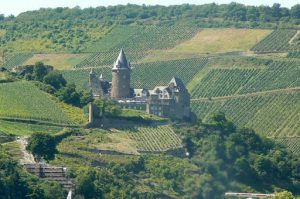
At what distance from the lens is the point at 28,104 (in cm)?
10644

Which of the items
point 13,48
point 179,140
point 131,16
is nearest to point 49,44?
point 13,48

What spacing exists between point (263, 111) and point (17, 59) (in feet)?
82.5

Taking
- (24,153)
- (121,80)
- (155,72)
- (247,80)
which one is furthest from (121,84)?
(24,153)

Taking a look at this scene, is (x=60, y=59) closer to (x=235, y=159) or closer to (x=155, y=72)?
(x=155, y=72)

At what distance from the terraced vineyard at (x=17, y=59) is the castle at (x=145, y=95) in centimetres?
1768

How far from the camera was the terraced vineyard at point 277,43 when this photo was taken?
140 metres

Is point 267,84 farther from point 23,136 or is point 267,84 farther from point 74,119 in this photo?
point 23,136

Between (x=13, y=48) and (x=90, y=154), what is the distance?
4837cm

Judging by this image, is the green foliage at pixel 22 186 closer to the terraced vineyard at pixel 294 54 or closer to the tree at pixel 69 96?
the tree at pixel 69 96

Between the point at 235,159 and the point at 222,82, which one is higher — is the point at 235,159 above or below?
below

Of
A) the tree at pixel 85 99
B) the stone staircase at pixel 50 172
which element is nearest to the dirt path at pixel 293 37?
the tree at pixel 85 99

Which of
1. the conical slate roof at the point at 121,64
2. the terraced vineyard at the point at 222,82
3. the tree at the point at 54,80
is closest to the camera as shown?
the tree at the point at 54,80

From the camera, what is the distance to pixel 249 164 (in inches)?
4094

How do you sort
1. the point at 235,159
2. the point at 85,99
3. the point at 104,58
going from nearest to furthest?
the point at 235,159, the point at 85,99, the point at 104,58
